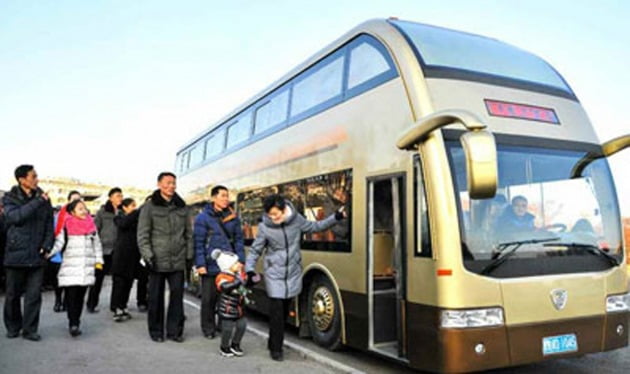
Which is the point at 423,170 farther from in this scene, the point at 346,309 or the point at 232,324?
the point at 232,324

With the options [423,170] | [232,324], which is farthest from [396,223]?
[232,324]

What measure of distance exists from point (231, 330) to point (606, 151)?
462cm

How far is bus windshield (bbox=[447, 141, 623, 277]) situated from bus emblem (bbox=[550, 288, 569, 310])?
19 cm

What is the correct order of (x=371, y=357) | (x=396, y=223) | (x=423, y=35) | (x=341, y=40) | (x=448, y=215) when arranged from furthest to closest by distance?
1. (x=341, y=40)
2. (x=371, y=357)
3. (x=423, y=35)
4. (x=396, y=223)
5. (x=448, y=215)

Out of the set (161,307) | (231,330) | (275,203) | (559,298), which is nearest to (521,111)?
(559,298)

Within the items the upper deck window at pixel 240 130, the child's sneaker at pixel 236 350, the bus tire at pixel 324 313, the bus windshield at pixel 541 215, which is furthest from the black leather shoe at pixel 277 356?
the upper deck window at pixel 240 130

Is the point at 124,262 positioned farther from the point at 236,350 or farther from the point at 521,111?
the point at 521,111

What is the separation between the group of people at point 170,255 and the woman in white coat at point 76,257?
1cm

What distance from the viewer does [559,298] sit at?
517 centimetres

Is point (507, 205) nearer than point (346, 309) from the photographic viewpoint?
Yes

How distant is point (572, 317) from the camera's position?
5.21 meters

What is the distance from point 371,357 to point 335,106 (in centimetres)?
315

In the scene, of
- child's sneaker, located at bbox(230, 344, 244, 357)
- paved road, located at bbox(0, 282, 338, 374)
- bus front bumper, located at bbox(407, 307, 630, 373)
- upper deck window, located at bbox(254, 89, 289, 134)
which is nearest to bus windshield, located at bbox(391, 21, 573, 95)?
bus front bumper, located at bbox(407, 307, 630, 373)

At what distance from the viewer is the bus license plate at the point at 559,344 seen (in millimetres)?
5074
